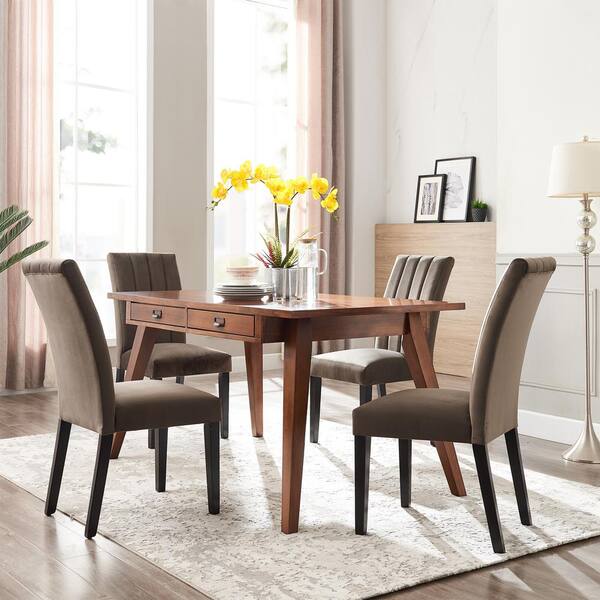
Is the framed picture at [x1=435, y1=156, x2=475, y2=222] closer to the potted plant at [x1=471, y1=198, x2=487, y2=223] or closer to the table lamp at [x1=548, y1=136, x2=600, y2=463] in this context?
the potted plant at [x1=471, y1=198, x2=487, y2=223]

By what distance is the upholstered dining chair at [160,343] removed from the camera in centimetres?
393

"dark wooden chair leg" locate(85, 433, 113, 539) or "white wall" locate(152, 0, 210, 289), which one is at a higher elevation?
"white wall" locate(152, 0, 210, 289)

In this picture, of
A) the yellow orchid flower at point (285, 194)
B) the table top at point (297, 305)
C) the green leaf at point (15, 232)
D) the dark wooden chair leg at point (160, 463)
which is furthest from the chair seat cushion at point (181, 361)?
the green leaf at point (15, 232)

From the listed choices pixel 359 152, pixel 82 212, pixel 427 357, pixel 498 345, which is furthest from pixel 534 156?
pixel 82 212

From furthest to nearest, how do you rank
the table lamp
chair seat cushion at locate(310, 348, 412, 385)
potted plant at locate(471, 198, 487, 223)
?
potted plant at locate(471, 198, 487, 223)
the table lamp
chair seat cushion at locate(310, 348, 412, 385)

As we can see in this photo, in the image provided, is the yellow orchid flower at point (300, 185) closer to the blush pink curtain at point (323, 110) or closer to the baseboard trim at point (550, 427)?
the baseboard trim at point (550, 427)

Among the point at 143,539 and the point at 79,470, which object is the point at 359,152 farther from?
Answer: the point at 143,539

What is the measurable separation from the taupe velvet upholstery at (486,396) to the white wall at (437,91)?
3.63 m

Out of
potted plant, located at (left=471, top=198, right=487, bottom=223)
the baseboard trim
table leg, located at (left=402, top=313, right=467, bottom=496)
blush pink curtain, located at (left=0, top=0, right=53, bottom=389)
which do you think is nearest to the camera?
table leg, located at (left=402, top=313, right=467, bottom=496)

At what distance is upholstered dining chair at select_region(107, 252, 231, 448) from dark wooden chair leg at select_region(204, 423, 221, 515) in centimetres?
92

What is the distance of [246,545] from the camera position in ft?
8.82

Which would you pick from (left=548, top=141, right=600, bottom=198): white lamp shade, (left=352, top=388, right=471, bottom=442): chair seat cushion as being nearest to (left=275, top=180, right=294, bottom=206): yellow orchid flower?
(left=352, top=388, right=471, bottom=442): chair seat cushion

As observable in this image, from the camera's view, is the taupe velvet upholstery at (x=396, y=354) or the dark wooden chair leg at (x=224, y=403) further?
the dark wooden chair leg at (x=224, y=403)

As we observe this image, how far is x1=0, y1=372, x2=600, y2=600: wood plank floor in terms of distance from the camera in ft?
7.65
